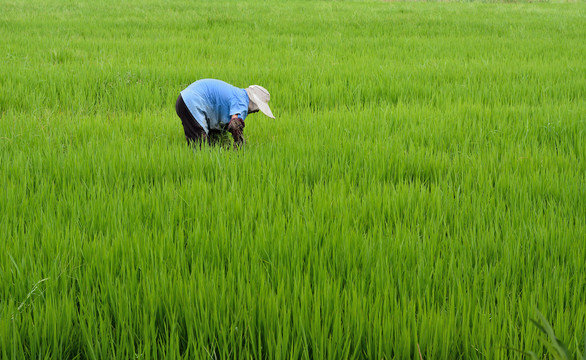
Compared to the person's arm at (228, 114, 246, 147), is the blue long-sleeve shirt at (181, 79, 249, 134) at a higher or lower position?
higher

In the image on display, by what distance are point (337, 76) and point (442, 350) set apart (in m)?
4.44

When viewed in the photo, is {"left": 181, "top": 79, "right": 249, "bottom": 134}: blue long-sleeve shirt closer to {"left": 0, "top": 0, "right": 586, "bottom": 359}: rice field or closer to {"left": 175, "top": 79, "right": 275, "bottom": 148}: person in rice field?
{"left": 175, "top": 79, "right": 275, "bottom": 148}: person in rice field

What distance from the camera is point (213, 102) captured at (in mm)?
3090

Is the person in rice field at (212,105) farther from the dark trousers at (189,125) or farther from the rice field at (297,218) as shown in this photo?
the rice field at (297,218)

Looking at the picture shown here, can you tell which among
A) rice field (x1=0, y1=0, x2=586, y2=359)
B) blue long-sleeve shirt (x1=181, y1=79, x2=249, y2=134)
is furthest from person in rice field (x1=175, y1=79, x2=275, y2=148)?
rice field (x1=0, y1=0, x2=586, y2=359)

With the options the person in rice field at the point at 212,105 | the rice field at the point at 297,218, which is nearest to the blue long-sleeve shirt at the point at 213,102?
the person in rice field at the point at 212,105

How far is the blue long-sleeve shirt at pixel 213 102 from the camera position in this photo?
2975 mm

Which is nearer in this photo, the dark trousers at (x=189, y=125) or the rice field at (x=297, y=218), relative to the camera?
the rice field at (x=297, y=218)

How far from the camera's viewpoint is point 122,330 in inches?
48.4

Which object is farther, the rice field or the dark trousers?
the dark trousers

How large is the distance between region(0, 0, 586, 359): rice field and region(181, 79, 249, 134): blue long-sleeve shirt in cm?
26

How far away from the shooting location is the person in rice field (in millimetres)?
2980

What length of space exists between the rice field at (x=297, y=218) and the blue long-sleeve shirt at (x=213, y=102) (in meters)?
0.26

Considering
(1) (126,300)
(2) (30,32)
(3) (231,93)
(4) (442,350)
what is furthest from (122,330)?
(2) (30,32)
